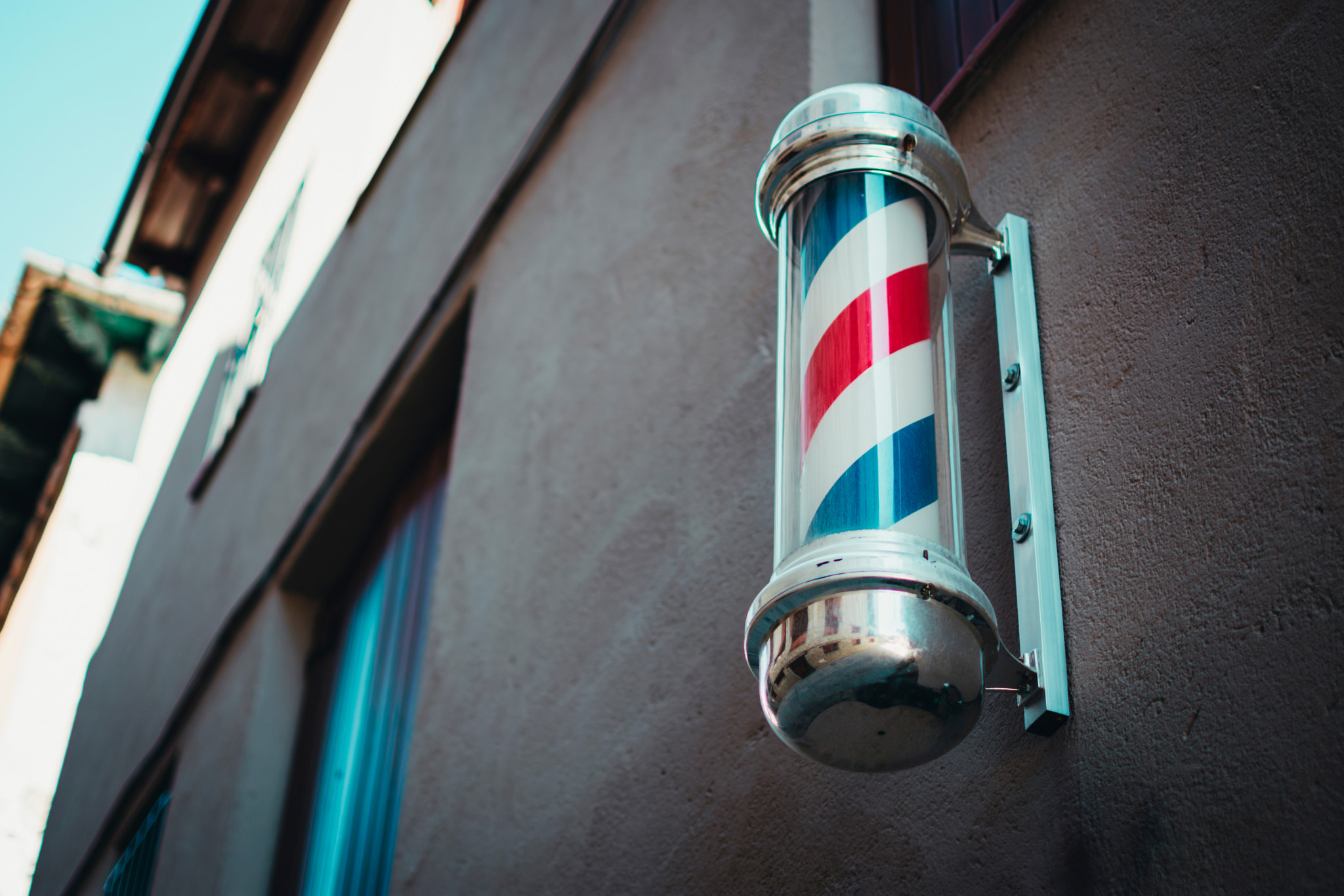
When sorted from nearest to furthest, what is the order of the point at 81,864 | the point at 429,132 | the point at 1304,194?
the point at 1304,194 < the point at 429,132 < the point at 81,864

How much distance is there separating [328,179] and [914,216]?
20.1ft

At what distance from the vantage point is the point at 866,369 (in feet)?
4.77

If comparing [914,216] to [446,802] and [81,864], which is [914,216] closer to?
[446,802]

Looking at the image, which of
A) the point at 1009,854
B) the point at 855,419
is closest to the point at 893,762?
the point at 1009,854

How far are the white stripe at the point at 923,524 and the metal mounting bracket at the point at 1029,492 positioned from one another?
21 centimetres

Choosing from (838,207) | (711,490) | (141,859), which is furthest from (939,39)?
(141,859)

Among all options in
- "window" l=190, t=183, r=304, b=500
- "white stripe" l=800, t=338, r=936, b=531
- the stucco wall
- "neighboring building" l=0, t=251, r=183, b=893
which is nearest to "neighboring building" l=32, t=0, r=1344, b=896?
the stucco wall

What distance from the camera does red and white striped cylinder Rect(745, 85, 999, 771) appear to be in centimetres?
130

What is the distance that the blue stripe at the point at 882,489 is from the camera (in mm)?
1378

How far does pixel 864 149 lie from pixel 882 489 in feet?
1.53

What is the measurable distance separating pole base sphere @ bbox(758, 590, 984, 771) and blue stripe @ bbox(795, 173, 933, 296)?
1.52 ft

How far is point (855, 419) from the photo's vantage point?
4.68 ft

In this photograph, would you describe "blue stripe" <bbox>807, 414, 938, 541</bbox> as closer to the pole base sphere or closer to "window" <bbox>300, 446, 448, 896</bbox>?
the pole base sphere

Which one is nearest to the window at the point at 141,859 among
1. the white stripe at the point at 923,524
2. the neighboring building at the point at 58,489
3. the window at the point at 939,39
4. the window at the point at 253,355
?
the window at the point at 253,355
